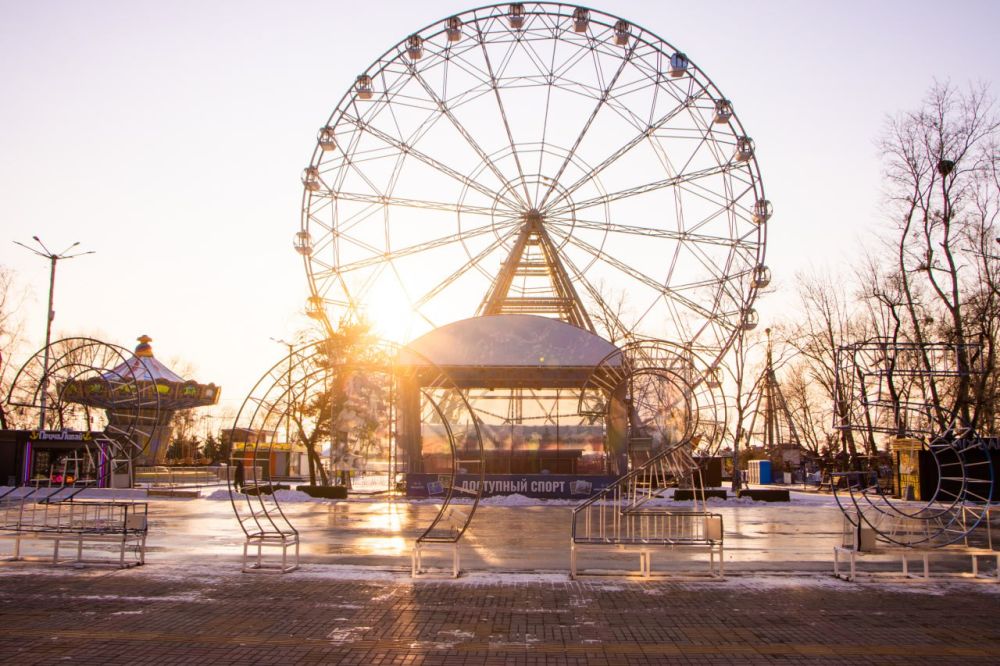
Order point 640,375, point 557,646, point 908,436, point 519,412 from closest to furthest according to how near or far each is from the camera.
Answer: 1. point 557,646
2. point 908,436
3. point 640,375
4. point 519,412

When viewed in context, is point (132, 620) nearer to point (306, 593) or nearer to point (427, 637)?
point (306, 593)

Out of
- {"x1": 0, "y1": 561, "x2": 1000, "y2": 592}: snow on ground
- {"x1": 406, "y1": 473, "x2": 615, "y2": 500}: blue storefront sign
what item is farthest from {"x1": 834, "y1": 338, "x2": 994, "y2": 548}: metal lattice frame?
{"x1": 406, "y1": 473, "x2": 615, "y2": 500}: blue storefront sign

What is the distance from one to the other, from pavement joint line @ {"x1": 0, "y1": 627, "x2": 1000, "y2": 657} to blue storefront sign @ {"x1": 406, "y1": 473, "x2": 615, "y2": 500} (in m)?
26.2

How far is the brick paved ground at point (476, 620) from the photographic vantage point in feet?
26.6

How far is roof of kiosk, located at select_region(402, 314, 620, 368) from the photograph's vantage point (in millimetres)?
35750

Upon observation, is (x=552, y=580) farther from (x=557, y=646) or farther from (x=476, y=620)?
(x=557, y=646)

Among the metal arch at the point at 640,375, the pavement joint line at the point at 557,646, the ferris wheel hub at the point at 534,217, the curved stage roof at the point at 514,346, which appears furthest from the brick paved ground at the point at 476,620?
the ferris wheel hub at the point at 534,217

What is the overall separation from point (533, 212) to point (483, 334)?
5387 mm

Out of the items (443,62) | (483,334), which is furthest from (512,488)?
(443,62)

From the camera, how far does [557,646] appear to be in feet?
27.7

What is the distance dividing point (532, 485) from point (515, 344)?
18.7 feet

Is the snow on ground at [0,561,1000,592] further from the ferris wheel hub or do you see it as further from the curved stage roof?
the ferris wheel hub

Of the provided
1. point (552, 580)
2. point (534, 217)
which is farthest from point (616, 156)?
point (552, 580)

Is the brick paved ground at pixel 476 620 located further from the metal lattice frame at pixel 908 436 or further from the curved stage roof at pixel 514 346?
the curved stage roof at pixel 514 346
